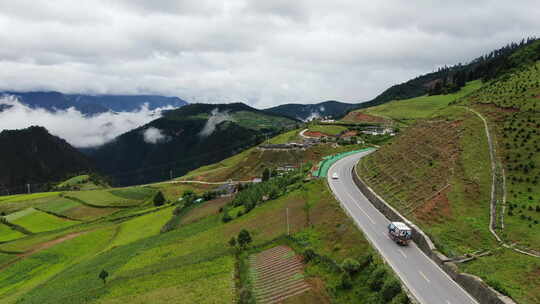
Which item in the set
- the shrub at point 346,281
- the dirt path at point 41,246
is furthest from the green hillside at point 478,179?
the dirt path at point 41,246

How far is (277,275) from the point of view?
3684cm

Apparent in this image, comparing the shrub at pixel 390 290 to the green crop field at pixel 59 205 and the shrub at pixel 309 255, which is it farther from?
the green crop field at pixel 59 205

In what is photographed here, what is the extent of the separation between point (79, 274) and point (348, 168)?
59119 mm

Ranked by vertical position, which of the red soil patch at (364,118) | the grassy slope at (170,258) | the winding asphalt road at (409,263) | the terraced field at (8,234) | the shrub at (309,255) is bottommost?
the terraced field at (8,234)

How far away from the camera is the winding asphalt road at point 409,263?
88.0ft

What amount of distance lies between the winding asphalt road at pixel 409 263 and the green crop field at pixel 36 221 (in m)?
89.3

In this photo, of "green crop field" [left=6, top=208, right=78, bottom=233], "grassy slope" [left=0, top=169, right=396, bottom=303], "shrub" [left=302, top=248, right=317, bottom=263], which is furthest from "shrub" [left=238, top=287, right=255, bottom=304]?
"green crop field" [left=6, top=208, right=78, bottom=233]

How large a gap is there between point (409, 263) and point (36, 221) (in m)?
110

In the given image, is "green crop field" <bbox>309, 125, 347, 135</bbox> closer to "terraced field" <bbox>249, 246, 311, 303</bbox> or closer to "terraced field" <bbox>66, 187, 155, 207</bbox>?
"terraced field" <bbox>66, 187, 155, 207</bbox>

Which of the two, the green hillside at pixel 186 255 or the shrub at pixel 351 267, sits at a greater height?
the shrub at pixel 351 267

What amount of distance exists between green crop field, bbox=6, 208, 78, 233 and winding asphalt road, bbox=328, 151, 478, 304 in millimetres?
89261

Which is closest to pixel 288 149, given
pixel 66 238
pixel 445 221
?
pixel 66 238

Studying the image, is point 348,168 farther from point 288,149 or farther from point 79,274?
point 79,274


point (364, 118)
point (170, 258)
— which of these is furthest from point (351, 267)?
point (364, 118)
